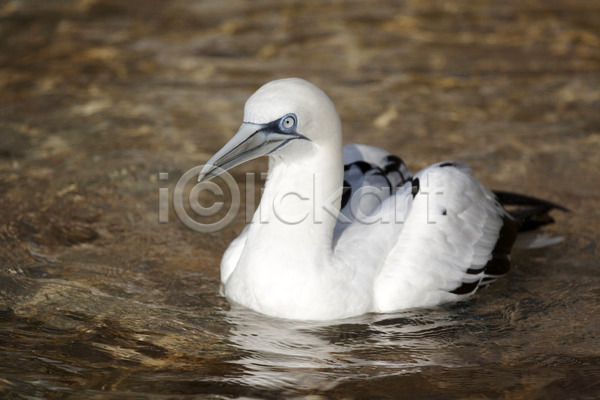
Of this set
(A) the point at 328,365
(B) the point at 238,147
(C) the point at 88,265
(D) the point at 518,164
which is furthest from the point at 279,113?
(D) the point at 518,164

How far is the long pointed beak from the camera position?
4781mm

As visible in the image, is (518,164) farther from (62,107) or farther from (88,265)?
(62,107)

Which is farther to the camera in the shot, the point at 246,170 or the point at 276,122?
the point at 246,170

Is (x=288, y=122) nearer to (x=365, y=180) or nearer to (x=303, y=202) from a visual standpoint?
(x=303, y=202)

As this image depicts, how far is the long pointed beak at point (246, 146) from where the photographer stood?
478cm

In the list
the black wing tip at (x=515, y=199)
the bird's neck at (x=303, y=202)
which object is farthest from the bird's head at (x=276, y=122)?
the black wing tip at (x=515, y=199)

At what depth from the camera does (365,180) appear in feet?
19.8

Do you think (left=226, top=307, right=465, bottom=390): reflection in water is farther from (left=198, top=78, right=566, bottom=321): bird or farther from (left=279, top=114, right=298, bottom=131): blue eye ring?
(left=279, top=114, right=298, bottom=131): blue eye ring

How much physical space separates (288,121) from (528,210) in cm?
233

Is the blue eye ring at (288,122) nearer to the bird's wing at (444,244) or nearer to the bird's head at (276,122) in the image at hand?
the bird's head at (276,122)

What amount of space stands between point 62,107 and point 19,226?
9.54 feet

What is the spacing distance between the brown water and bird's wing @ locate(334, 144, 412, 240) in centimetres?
83

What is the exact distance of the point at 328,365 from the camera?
4.74m

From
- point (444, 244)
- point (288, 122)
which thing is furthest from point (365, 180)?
point (288, 122)
